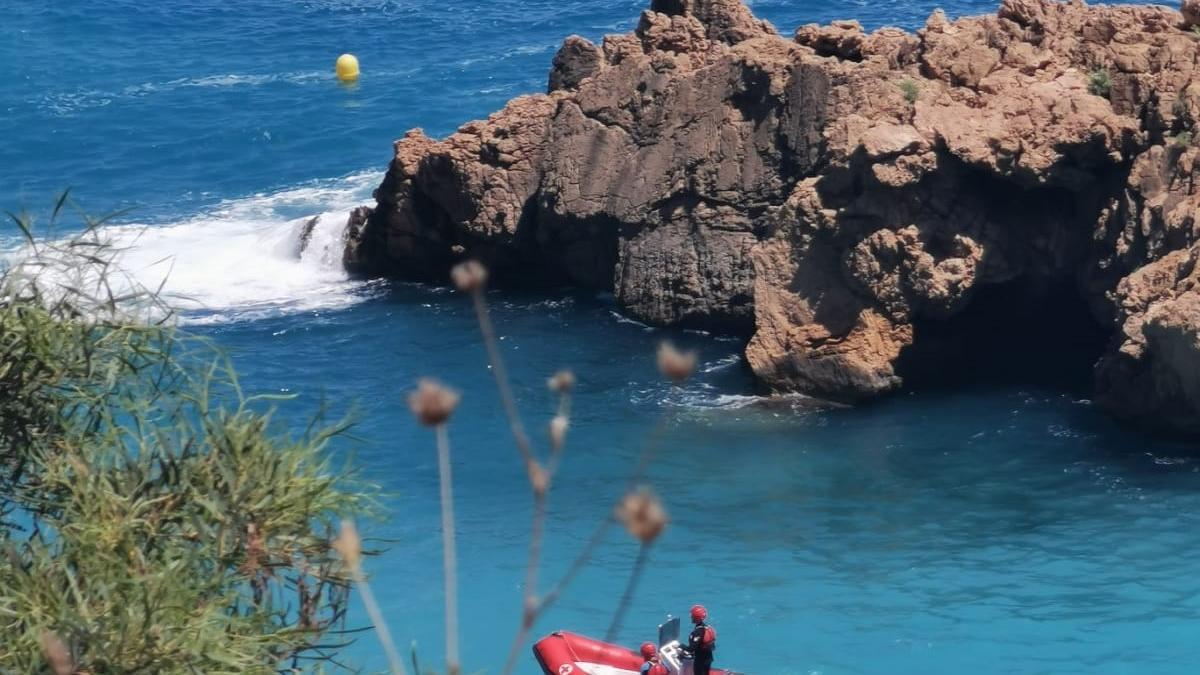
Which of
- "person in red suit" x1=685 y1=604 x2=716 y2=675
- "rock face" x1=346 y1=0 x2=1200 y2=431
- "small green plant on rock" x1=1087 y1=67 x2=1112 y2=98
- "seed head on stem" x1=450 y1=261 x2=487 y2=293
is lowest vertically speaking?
"person in red suit" x1=685 y1=604 x2=716 y2=675

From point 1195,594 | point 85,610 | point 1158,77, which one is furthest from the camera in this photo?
point 1158,77

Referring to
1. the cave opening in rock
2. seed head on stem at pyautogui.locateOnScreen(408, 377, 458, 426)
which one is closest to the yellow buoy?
the cave opening in rock

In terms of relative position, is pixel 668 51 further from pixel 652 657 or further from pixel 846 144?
pixel 652 657

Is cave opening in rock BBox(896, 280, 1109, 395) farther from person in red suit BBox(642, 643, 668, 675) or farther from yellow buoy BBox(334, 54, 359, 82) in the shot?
yellow buoy BBox(334, 54, 359, 82)

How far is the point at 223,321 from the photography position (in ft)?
98.4

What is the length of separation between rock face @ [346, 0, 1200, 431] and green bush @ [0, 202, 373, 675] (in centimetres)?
1406

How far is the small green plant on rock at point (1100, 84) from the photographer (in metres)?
23.0

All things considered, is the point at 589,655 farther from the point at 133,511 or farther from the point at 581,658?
the point at 133,511

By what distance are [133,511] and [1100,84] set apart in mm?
17746

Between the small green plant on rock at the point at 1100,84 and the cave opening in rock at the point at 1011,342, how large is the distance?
10.3 ft

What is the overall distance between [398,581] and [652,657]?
16.2 feet

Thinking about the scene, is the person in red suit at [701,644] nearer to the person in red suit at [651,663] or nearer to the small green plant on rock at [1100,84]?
the person in red suit at [651,663]

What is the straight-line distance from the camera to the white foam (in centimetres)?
3111

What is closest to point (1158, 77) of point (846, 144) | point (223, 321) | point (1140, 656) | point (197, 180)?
point (846, 144)
